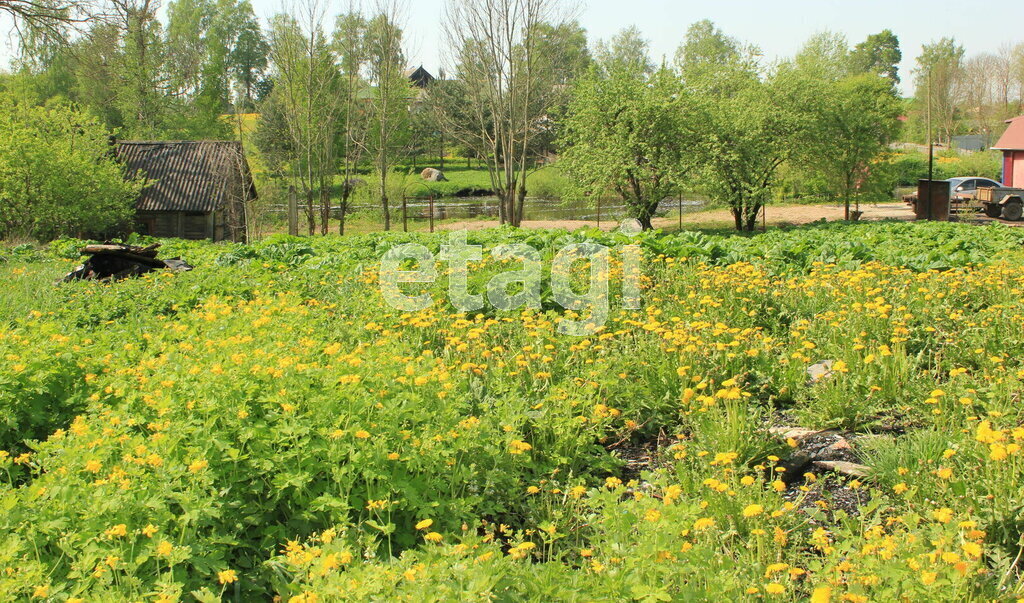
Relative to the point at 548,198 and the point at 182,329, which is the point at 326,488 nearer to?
the point at 182,329

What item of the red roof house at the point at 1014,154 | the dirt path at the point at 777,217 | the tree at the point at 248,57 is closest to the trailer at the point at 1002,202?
the dirt path at the point at 777,217

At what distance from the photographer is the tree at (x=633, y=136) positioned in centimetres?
2292

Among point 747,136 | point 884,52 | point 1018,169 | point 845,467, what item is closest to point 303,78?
point 747,136

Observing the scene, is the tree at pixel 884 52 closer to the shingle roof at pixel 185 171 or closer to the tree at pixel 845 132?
the tree at pixel 845 132

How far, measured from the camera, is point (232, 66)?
2224 inches

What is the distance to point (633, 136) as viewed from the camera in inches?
898

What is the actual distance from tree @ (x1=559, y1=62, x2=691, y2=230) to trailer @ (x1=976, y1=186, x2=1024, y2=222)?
13.4 meters

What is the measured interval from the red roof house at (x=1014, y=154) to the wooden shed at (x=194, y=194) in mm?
36640

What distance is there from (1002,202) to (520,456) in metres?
31.0

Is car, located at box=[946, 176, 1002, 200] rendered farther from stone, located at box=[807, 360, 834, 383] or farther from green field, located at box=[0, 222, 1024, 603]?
stone, located at box=[807, 360, 834, 383]

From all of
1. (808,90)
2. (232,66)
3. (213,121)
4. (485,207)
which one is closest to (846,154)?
(808,90)

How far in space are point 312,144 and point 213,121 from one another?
23162 millimetres

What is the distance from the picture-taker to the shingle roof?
26.5m

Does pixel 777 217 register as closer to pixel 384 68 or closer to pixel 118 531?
pixel 384 68
